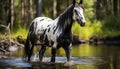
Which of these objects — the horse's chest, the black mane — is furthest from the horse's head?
the horse's chest

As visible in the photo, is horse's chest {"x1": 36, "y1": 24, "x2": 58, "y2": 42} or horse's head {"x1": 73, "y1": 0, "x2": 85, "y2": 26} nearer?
horse's head {"x1": 73, "y1": 0, "x2": 85, "y2": 26}

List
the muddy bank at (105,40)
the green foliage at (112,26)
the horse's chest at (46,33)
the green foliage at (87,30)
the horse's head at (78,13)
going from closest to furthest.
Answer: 1. the horse's head at (78,13)
2. the horse's chest at (46,33)
3. the muddy bank at (105,40)
4. the green foliage at (87,30)
5. the green foliage at (112,26)

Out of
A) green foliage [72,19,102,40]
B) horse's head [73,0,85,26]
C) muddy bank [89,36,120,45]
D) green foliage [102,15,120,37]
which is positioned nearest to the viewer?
Result: horse's head [73,0,85,26]

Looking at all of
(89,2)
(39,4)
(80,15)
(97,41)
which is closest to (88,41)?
(97,41)

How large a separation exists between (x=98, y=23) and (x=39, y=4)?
26.1 ft

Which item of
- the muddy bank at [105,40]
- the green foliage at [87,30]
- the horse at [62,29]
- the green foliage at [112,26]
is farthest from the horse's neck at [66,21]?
the green foliage at [112,26]

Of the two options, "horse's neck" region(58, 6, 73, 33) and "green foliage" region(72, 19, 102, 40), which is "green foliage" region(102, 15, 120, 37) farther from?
"horse's neck" region(58, 6, 73, 33)

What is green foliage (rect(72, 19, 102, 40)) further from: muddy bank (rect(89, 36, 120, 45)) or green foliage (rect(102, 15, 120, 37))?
green foliage (rect(102, 15, 120, 37))

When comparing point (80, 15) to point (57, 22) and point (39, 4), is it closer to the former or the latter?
point (57, 22)

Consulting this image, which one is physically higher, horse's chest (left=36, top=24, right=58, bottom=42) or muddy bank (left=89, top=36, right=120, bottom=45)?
horse's chest (left=36, top=24, right=58, bottom=42)

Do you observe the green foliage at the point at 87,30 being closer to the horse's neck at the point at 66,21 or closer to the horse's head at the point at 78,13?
the horse's neck at the point at 66,21

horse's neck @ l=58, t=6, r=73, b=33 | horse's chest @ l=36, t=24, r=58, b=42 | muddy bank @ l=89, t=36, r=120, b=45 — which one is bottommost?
muddy bank @ l=89, t=36, r=120, b=45

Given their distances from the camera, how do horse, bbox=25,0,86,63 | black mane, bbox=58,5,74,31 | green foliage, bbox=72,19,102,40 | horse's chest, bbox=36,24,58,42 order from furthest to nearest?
green foliage, bbox=72,19,102,40, horse's chest, bbox=36,24,58,42, black mane, bbox=58,5,74,31, horse, bbox=25,0,86,63

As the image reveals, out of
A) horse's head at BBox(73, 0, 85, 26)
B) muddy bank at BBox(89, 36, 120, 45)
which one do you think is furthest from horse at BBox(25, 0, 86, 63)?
muddy bank at BBox(89, 36, 120, 45)
